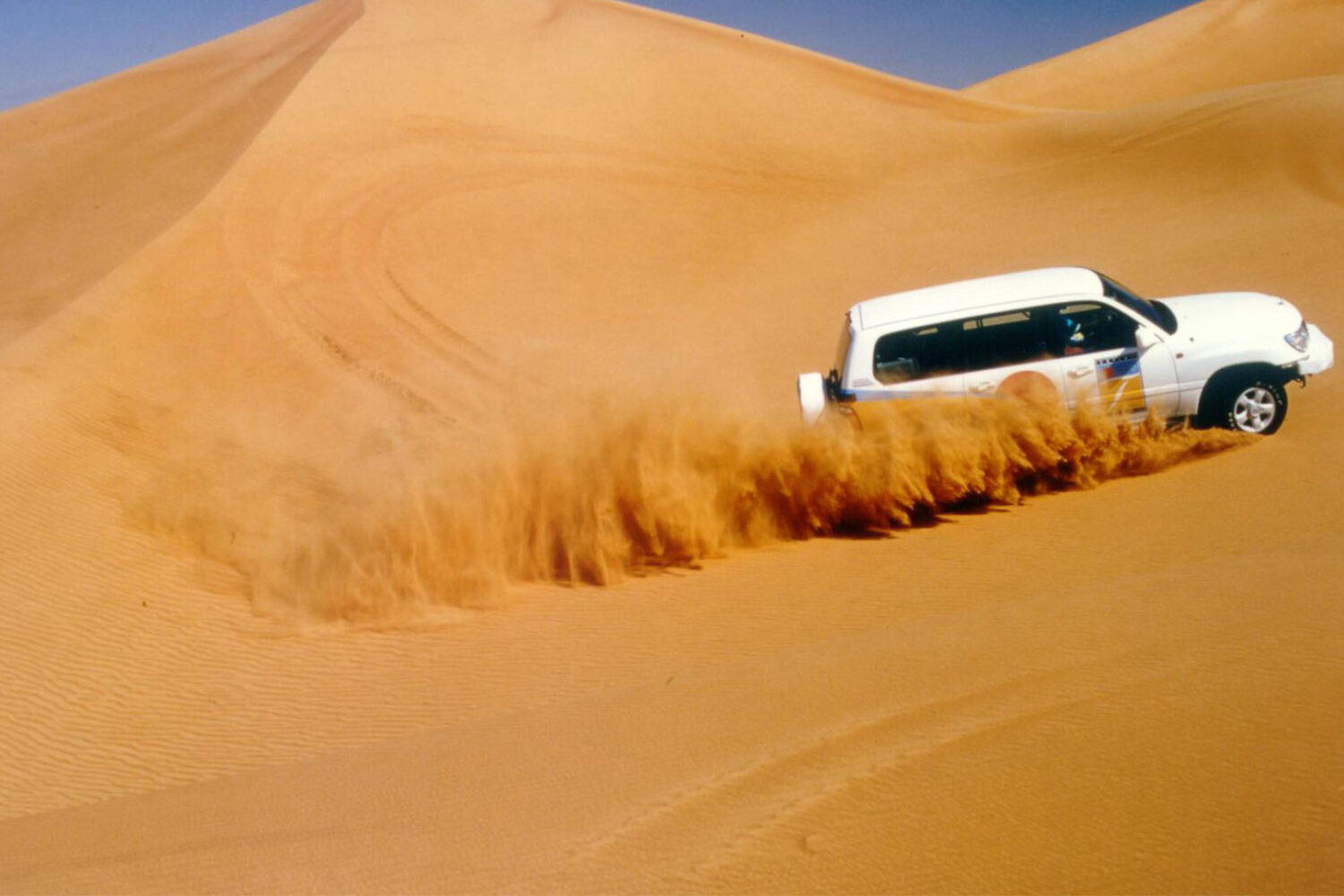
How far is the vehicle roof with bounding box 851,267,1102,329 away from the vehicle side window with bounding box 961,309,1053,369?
15cm

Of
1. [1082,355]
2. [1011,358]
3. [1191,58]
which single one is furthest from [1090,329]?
[1191,58]

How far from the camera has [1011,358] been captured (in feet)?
31.0

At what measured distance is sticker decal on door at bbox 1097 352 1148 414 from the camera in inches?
373

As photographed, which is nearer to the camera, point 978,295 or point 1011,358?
point 1011,358

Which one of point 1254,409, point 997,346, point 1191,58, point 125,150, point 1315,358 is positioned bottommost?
point 1254,409

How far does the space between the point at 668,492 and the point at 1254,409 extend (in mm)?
4843

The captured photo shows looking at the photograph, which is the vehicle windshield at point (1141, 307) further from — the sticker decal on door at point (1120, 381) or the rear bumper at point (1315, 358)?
the rear bumper at point (1315, 358)

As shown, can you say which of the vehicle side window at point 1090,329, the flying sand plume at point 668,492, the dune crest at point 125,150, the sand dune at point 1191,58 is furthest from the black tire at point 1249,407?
the sand dune at point 1191,58

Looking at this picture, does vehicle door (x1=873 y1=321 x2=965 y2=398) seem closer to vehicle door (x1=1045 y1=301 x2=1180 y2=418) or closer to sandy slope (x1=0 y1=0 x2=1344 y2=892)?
sandy slope (x1=0 y1=0 x2=1344 y2=892)

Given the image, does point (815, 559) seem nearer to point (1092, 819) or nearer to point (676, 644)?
point (676, 644)

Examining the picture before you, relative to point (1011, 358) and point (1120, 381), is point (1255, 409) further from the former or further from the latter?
point (1011, 358)

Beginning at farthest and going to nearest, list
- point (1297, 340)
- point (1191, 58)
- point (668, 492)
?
point (1191, 58)
point (668, 492)
point (1297, 340)

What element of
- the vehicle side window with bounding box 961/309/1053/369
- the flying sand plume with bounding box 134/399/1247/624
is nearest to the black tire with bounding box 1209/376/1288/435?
the flying sand plume with bounding box 134/399/1247/624

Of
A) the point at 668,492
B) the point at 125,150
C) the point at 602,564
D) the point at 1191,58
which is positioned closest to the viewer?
the point at 602,564
